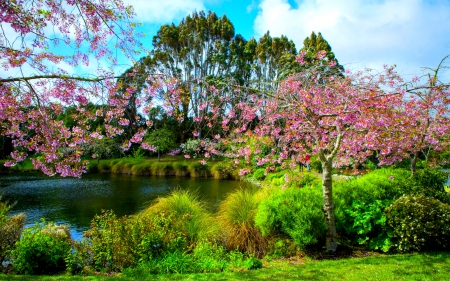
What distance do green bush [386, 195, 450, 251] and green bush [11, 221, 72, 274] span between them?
18.5 ft

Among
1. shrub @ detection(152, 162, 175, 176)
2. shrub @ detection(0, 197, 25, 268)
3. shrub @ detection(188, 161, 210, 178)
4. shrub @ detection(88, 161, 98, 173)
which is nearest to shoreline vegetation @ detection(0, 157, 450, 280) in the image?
shrub @ detection(0, 197, 25, 268)

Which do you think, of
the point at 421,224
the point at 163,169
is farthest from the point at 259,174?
the point at 421,224

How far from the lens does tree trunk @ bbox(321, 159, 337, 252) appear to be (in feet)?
18.2

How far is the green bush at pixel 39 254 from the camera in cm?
495

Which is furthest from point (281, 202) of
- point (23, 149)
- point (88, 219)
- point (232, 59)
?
point (232, 59)

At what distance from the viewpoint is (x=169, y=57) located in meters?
32.1

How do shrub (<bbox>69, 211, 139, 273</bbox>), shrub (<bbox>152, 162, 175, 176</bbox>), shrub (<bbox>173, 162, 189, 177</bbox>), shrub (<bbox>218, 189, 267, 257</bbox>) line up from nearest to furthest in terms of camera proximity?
shrub (<bbox>69, 211, 139, 273</bbox>) → shrub (<bbox>218, 189, 267, 257</bbox>) → shrub (<bbox>173, 162, 189, 177</bbox>) → shrub (<bbox>152, 162, 175, 176</bbox>)

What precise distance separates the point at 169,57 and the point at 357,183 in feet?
93.2

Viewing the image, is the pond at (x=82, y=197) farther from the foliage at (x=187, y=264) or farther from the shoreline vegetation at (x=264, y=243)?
the foliage at (x=187, y=264)

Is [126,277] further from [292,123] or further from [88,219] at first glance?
[88,219]

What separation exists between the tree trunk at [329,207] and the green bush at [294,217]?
110 millimetres

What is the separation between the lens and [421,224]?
518 cm

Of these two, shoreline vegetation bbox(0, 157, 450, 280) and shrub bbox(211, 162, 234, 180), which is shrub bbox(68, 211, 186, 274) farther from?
shrub bbox(211, 162, 234, 180)

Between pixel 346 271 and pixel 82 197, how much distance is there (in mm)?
12534
